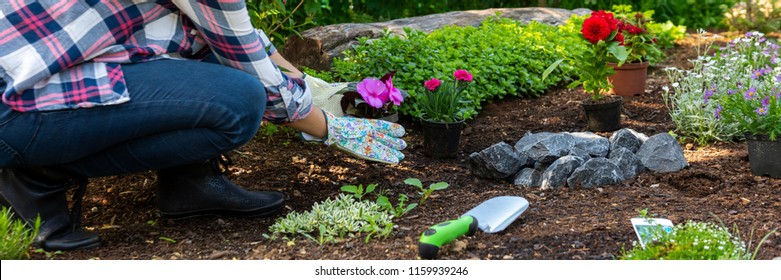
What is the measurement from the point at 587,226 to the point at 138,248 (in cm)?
135

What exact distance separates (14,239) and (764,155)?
8.01 feet

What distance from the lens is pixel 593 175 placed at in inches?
127

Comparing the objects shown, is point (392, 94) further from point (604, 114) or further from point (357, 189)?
point (604, 114)

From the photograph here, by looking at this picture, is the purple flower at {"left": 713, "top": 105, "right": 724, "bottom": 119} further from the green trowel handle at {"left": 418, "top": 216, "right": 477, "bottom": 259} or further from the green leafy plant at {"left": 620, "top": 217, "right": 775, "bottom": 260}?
the green trowel handle at {"left": 418, "top": 216, "right": 477, "bottom": 259}

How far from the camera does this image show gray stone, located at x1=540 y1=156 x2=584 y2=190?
3.25 metres

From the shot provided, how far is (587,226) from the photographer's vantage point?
270 cm

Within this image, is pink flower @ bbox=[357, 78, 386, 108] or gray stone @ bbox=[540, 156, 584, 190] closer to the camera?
gray stone @ bbox=[540, 156, 584, 190]

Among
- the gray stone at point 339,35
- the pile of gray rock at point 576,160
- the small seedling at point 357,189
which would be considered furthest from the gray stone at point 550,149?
the gray stone at point 339,35

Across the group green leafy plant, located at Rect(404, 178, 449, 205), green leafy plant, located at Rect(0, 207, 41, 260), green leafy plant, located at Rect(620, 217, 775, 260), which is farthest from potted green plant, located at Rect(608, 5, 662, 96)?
green leafy plant, located at Rect(0, 207, 41, 260)

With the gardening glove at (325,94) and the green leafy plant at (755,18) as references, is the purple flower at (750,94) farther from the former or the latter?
the green leafy plant at (755,18)

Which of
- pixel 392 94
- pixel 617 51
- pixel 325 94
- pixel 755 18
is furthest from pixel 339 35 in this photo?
pixel 755 18

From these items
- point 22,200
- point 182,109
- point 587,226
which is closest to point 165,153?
point 182,109

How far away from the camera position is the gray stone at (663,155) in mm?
3352

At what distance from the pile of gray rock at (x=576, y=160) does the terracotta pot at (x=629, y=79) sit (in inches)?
38.0
